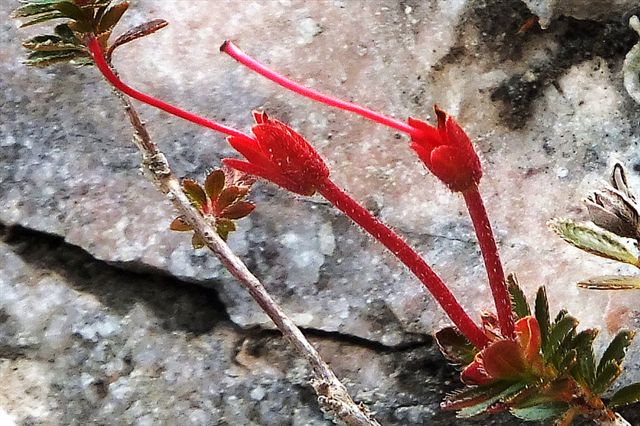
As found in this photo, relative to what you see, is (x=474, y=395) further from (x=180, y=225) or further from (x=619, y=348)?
(x=180, y=225)

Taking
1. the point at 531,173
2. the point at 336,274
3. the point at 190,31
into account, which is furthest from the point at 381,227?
the point at 190,31

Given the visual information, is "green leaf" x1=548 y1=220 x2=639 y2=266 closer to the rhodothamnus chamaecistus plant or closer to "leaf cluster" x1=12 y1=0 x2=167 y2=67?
the rhodothamnus chamaecistus plant

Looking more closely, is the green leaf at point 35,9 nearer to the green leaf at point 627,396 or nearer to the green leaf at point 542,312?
the green leaf at point 542,312

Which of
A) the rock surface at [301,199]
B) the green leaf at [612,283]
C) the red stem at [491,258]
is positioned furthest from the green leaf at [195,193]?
the green leaf at [612,283]

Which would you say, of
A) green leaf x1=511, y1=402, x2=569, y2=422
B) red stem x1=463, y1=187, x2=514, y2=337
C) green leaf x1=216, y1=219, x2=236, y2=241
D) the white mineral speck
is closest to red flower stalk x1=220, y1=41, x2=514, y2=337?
red stem x1=463, y1=187, x2=514, y2=337

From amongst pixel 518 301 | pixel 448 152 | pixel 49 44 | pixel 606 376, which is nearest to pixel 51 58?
pixel 49 44

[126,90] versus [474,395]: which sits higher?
[126,90]

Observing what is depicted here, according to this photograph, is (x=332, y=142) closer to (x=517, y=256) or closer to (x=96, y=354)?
(x=517, y=256)
